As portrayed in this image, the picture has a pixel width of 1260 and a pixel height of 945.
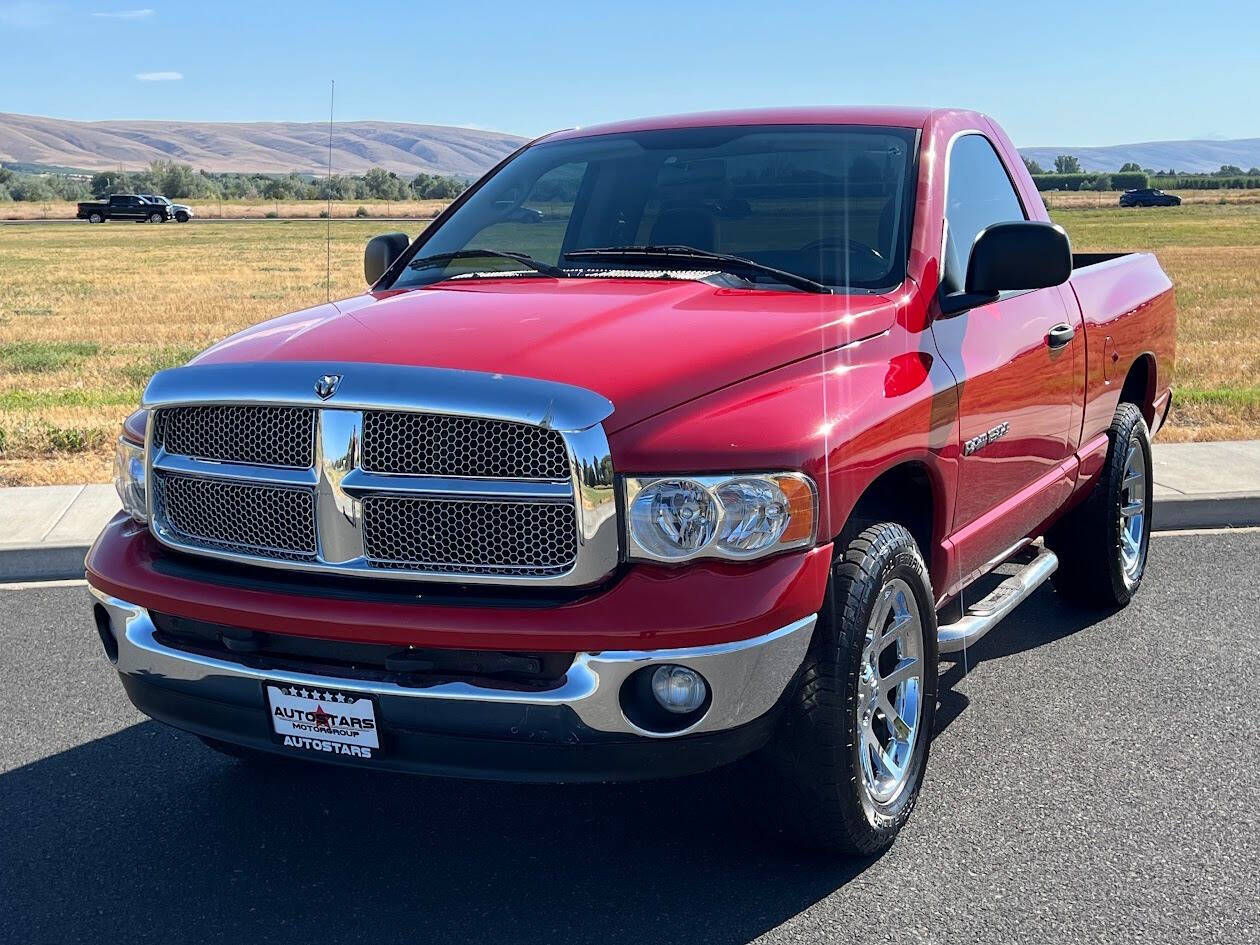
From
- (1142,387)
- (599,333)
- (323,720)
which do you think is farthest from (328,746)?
(1142,387)

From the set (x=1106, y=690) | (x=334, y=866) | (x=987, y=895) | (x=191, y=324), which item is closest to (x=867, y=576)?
(x=987, y=895)

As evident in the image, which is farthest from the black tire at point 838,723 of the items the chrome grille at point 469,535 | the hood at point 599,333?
the chrome grille at point 469,535

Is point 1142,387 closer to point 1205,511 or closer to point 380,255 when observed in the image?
point 1205,511

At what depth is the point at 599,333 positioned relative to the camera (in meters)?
3.46

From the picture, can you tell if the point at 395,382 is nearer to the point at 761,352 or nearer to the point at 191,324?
the point at 761,352

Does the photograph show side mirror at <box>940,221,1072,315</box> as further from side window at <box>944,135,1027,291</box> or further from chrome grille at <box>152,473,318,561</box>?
chrome grille at <box>152,473,318,561</box>

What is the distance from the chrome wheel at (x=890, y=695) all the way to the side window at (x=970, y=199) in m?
1.10

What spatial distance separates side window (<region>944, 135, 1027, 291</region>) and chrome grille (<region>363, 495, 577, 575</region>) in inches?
68.7

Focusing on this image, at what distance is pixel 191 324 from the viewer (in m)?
19.5

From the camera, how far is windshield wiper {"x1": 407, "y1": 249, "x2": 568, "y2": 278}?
171 inches

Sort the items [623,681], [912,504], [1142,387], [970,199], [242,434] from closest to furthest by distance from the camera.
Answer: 1. [623,681]
2. [242,434]
3. [912,504]
4. [970,199]
5. [1142,387]

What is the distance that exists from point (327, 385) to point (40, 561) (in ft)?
13.5

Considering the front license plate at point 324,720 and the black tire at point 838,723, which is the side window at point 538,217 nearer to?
the black tire at point 838,723

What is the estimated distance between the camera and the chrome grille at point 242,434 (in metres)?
3.29
